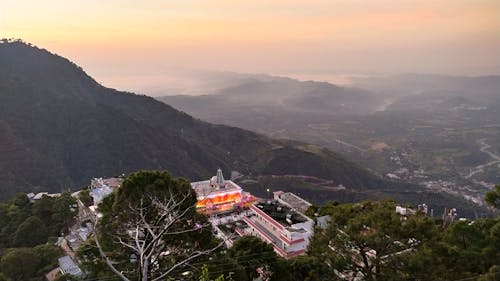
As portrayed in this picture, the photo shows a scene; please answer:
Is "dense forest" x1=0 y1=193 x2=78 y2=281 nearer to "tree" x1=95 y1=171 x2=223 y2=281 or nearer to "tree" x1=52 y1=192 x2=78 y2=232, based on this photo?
"tree" x1=52 y1=192 x2=78 y2=232

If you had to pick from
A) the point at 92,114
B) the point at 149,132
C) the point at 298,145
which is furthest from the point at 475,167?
the point at 92,114

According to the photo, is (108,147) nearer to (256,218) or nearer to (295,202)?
(295,202)

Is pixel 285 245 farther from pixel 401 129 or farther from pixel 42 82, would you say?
pixel 401 129

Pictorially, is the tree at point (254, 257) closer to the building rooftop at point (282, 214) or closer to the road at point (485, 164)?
the building rooftop at point (282, 214)

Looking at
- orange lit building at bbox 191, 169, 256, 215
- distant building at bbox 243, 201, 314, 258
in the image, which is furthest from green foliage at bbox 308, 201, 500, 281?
orange lit building at bbox 191, 169, 256, 215

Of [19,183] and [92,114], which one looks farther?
[92,114]

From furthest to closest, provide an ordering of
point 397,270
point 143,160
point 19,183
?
point 143,160 → point 19,183 → point 397,270

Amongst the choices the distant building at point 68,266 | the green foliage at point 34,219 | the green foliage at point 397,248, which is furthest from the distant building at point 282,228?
the green foliage at point 34,219
